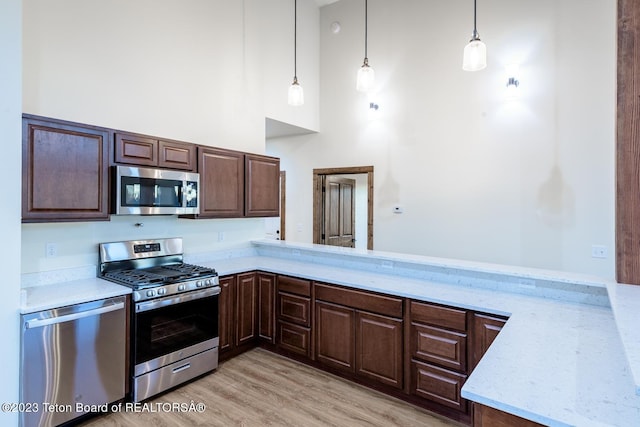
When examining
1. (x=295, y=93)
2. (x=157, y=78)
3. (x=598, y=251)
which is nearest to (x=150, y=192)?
(x=157, y=78)

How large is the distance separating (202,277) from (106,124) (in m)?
1.57

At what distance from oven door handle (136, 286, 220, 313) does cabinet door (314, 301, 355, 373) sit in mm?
939

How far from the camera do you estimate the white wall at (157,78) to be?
8.69 ft

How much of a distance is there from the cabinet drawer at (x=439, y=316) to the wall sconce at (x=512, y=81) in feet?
9.84

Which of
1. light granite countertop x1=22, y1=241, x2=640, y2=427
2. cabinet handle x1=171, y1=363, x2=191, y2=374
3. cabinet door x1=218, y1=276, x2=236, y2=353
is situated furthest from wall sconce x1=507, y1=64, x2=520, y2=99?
cabinet handle x1=171, y1=363, x2=191, y2=374

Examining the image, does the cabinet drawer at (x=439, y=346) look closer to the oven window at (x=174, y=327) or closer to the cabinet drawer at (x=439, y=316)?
the cabinet drawer at (x=439, y=316)

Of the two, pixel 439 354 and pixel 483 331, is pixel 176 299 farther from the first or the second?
pixel 483 331

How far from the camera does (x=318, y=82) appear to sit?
5.60 metres

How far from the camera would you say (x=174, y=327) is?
2.79 m

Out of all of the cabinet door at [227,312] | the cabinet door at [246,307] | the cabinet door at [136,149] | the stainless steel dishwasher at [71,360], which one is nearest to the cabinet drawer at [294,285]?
the cabinet door at [246,307]

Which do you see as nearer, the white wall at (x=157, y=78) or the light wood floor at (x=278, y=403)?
the light wood floor at (x=278, y=403)

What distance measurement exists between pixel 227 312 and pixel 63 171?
5.79 ft

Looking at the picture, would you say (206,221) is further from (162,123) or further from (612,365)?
(612,365)

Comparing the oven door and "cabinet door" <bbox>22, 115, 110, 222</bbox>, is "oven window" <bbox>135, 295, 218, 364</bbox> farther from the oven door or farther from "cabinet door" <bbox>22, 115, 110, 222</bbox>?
"cabinet door" <bbox>22, 115, 110, 222</bbox>
